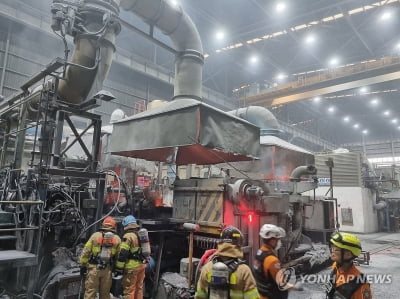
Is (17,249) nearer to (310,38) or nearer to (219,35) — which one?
(219,35)

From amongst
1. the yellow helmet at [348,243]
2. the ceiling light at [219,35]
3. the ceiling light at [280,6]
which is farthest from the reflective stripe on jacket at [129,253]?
the ceiling light at [219,35]

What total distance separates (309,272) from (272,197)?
101 inches

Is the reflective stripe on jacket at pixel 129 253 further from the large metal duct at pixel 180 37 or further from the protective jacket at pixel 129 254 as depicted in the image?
the large metal duct at pixel 180 37

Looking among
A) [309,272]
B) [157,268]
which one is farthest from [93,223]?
[309,272]

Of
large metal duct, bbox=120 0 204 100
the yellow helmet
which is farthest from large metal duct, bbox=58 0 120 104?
the yellow helmet

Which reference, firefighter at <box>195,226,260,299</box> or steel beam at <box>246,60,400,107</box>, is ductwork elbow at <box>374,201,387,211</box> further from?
firefighter at <box>195,226,260,299</box>

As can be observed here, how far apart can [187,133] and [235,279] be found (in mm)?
3097

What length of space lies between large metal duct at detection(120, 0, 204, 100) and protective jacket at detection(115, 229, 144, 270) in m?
3.82

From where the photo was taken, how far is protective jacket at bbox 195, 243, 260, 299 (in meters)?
2.50

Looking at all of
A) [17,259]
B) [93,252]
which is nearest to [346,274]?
[93,252]

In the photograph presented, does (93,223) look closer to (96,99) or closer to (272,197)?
(96,99)

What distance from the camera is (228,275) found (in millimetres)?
2508

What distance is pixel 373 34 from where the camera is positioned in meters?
17.5

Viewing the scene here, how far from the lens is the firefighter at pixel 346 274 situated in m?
2.54
